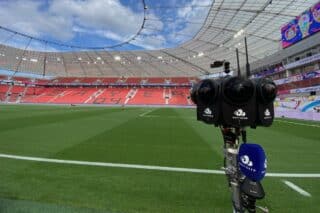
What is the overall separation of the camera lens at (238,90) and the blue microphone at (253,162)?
0.38m

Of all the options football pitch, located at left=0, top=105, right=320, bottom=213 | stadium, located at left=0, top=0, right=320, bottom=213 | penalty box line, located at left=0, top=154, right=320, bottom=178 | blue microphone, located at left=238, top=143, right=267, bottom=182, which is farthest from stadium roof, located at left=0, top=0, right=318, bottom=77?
blue microphone, located at left=238, top=143, right=267, bottom=182

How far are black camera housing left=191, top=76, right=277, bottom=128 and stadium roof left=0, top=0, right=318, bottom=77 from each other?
1187 inches

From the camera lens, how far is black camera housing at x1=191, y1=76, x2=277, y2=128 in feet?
6.16

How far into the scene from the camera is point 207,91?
6.56 ft

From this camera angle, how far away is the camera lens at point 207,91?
197 centimetres

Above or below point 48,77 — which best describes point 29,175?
below

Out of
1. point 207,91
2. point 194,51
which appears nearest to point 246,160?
point 207,91

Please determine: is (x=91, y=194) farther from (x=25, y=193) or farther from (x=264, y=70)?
(x=264, y=70)

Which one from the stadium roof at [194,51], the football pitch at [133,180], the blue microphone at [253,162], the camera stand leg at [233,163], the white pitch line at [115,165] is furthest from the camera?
the stadium roof at [194,51]

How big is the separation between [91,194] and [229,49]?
4734 cm

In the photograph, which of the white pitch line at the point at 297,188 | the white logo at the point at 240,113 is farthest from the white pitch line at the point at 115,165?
the white logo at the point at 240,113

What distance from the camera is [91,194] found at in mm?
3447

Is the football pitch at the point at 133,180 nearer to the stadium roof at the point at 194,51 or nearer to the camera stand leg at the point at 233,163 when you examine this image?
the camera stand leg at the point at 233,163

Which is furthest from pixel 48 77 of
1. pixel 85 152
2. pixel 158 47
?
pixel 85 152
